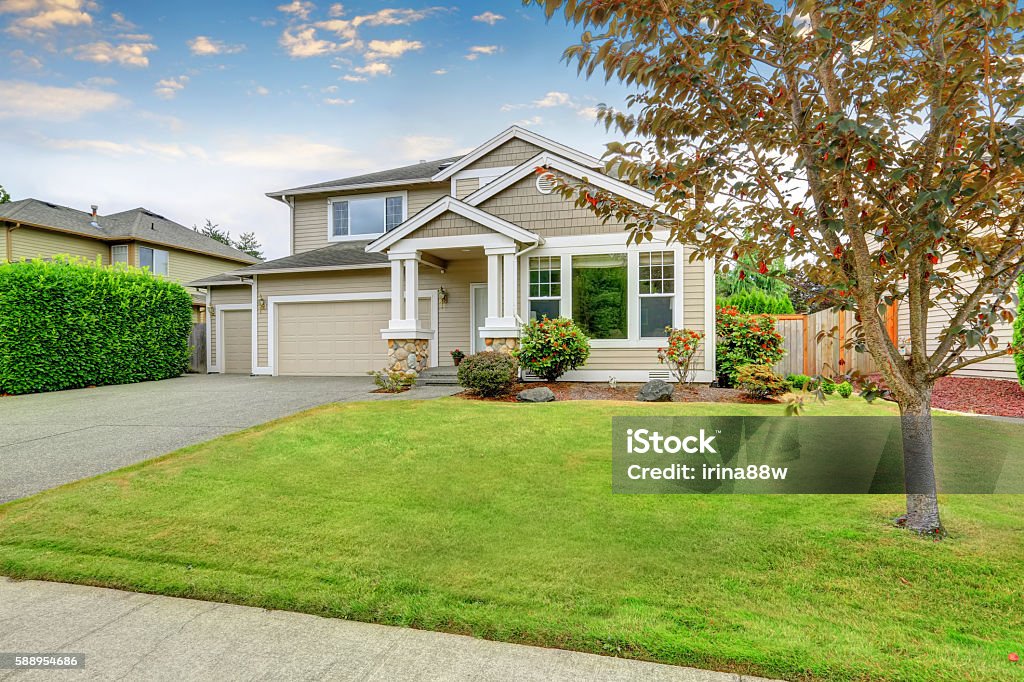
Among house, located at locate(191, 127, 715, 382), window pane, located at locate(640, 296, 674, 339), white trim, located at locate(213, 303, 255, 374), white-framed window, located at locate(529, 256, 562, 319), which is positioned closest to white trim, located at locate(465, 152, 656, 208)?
house, located at locate(191, 127, 715, 382)

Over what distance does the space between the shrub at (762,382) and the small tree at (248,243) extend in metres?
50.3

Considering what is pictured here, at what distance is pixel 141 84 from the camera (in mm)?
12602

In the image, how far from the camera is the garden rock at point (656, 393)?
895cm

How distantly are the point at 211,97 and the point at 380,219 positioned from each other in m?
5.09

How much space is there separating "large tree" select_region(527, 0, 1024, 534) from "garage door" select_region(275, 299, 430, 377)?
10.9 meters

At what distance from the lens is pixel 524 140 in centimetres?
1338

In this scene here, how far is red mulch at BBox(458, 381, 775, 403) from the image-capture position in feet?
29.9

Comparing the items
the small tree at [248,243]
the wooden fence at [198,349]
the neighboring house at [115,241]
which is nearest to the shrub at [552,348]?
the wooden fence at [198,349]

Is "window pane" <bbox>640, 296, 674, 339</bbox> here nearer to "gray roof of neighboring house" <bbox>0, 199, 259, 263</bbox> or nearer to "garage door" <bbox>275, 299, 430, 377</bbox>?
"garage door" <bbox>275, 299, 430, 377</bbox>

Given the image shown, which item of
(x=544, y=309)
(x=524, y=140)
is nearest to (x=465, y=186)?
(x=524, y=140)

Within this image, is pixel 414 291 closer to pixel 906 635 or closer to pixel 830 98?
pixel 830 98

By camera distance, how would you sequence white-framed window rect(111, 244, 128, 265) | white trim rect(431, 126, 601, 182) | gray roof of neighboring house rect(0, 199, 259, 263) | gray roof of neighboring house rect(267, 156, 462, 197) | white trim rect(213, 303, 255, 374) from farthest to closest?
white-framed window rect(111, 244, 128, 265) < gray roof of neighboring house rect(0, 199, 259, 263) < white trim rect(213, 303, 255, 374) < gray roof of neighboring house rect(267, 156, 462, 197) < white trim rect(431, 126, 601, 182)

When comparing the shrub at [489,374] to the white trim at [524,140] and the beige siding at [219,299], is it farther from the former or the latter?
the beige siding at [219,299]

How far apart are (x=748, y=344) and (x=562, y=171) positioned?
529 cm
